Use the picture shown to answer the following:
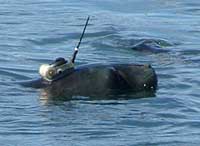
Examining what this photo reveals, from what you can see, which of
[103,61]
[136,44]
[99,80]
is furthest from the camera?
[136,44]

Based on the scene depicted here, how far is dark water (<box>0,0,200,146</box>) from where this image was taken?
8758 mm

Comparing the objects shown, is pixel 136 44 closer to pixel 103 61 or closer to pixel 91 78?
pixel 103 61

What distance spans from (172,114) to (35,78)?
218 cm

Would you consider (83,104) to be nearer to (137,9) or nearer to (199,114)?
(199,114)

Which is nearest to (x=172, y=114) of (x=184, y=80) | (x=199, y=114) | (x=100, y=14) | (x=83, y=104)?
(x=199, y=114)

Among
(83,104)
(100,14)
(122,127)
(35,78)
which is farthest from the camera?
(100,14)

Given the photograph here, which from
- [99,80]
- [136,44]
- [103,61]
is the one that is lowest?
[136,44]

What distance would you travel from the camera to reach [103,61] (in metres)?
12.4

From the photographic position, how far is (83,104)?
388 inches

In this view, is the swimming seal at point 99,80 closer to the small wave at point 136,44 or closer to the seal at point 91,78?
the seal at point 91,78

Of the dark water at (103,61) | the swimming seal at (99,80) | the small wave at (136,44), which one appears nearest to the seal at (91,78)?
the swimming seal at (99,80)

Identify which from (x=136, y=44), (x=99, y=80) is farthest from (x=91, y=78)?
(x=136, y=44)

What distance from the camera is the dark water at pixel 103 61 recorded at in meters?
8.76

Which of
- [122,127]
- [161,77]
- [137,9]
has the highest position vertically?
[122,127]
